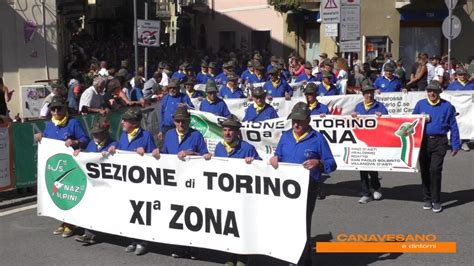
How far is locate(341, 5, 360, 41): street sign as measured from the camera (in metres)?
17.8

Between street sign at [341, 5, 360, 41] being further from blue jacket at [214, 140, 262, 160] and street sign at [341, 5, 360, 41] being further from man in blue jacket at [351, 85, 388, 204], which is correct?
blue jacket at [214, 140, 262, 160]

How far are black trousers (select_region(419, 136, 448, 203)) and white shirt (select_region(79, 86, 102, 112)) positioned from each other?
6.04 m

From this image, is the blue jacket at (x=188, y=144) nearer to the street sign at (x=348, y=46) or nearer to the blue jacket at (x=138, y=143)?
the blue jacket at (x=138, y=143)

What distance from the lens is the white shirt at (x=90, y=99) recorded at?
12.1m

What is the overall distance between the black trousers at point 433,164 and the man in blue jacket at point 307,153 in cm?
310

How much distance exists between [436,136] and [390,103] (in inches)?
197

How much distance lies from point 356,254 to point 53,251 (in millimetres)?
3550

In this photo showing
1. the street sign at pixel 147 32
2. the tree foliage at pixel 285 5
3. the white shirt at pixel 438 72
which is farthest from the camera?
the tree foliage at pixel 285 5

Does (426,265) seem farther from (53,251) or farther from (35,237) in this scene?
(35,237)

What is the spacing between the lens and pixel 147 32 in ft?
49.9

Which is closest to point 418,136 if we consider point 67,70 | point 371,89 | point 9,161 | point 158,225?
point 371,89

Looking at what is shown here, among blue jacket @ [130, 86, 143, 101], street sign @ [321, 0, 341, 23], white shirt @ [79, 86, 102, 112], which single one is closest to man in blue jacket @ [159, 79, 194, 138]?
white shirt @ [79, 86, 102, 112]

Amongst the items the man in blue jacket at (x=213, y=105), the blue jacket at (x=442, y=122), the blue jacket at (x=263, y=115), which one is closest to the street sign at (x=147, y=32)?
the man in blue jacket at (x=213, y=105)

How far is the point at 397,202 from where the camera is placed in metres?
9.85
